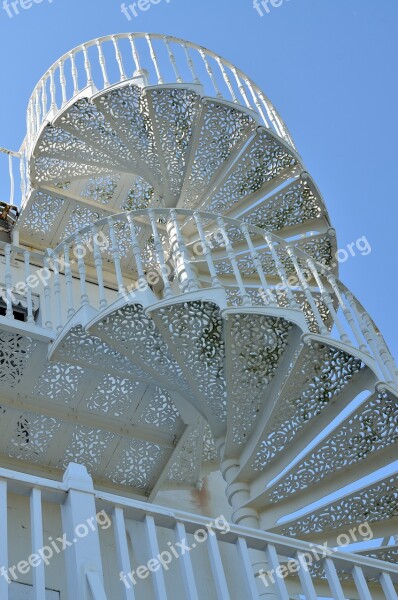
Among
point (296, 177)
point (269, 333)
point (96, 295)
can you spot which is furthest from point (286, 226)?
point (269, 333)

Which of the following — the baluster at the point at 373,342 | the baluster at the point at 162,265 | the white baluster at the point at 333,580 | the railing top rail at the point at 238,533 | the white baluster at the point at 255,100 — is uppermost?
the white baluster at the point at 255,100

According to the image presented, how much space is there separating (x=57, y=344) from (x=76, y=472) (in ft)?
8.40

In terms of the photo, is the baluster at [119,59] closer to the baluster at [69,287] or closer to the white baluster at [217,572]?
the baluster at [69,287]

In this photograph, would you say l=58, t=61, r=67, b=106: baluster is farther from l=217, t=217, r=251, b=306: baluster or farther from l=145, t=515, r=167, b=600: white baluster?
l=145, t=515, r=167, b=600: white baluster

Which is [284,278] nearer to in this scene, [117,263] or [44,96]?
[117,263]

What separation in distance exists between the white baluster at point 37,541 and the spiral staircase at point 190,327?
7.91 feet

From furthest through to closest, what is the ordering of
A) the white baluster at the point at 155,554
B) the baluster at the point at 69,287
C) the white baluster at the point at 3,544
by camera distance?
the baluster at the point at 69,287, the white baluster at the point at 155,554, the white baluster at the point at 3,544

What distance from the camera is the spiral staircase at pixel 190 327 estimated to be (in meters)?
5.21

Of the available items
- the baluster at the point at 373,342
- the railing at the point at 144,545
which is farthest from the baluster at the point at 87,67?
the railing at the point at 144,545

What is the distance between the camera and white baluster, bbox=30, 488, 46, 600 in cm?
261

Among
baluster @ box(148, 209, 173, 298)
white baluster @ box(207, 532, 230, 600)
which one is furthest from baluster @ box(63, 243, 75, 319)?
white baluster @ box(207, 532, 230, 600)

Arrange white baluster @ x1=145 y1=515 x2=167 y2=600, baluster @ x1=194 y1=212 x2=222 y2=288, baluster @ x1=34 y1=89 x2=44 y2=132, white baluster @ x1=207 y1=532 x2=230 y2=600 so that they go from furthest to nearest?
baluster @ x1=34 y1=89 x2=44 y2=132 < baluster @ x1=194 y1=212 x2=222 y2=288 < white baluster @ x1=207 y1=532 x2=230 y2=600 < white baluster @ x1=145 y1=515 x2=167 y2=600

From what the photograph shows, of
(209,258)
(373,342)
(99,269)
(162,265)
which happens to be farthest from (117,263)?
(373,342)

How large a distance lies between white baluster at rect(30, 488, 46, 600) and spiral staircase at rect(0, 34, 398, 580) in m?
2.41
